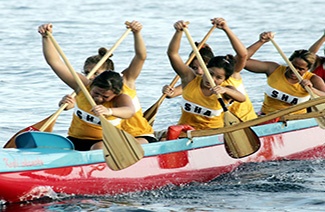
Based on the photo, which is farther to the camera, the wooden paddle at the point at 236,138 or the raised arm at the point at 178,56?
the raised arm at the point at 178,56

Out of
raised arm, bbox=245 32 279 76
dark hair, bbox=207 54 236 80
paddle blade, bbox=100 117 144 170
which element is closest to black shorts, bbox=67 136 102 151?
paddle blade, bbox=100 117 144 170

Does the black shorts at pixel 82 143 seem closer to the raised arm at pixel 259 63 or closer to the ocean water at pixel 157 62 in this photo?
the ocean water at pixel 157 62

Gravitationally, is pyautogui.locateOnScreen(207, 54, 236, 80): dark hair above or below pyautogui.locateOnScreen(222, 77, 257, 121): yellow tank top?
above

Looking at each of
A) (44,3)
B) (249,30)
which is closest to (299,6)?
(249,30)

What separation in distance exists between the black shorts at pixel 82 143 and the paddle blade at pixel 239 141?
1.24m

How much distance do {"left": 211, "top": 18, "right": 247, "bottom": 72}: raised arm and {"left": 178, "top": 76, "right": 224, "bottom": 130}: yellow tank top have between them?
1.76 feet

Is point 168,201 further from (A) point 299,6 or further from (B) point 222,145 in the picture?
(A) point 299,6

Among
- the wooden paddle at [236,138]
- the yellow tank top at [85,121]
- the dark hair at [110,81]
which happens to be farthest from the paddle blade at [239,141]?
the dark hair at [110,81]

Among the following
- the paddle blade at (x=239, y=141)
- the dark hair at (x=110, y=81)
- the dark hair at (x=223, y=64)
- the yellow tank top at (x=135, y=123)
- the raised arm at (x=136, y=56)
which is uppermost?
the raised arm at (x=136, y=56)

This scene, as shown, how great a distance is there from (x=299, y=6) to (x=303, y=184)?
1816cm

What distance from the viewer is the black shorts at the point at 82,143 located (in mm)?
8273

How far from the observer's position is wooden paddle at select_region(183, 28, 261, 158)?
27.9 feet

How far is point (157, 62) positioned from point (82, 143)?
8.93 meters

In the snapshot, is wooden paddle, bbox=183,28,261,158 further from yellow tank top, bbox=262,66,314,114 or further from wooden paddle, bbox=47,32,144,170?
yellow tank top, bbox=262,66,314,114
